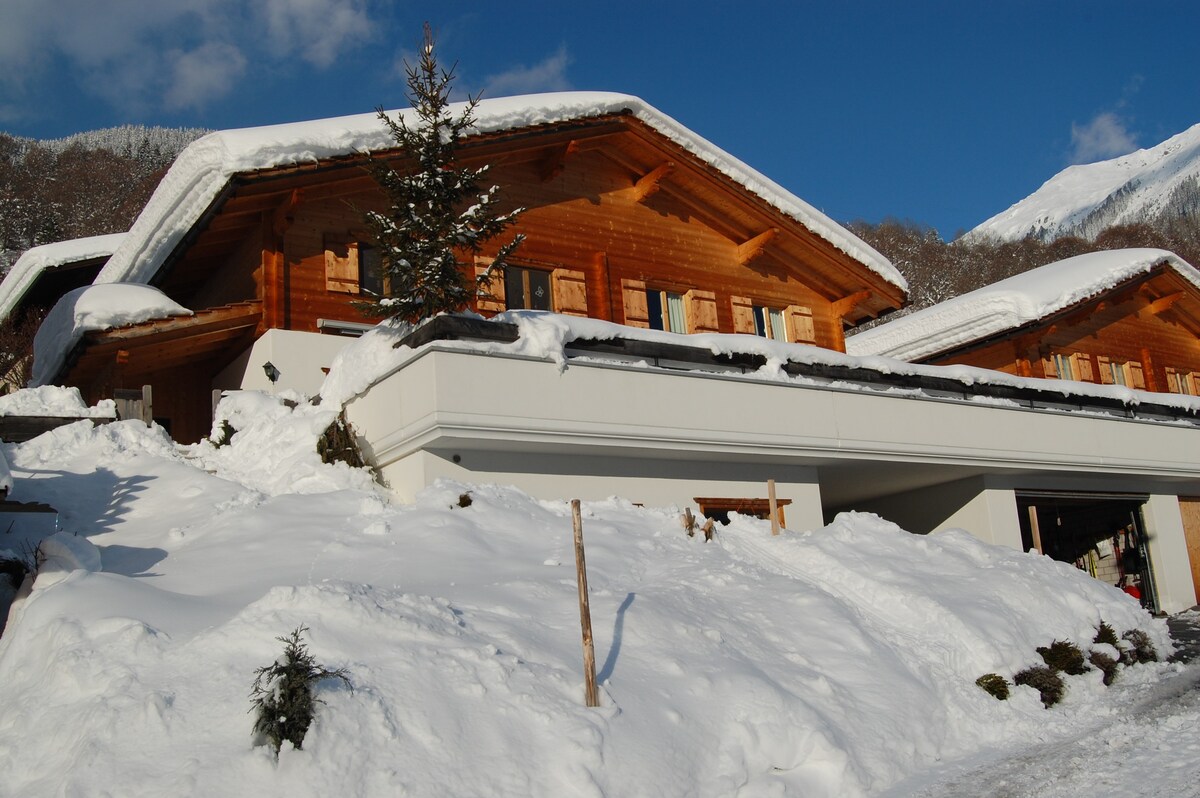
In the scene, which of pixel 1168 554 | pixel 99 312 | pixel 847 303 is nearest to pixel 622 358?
pixel 99 312

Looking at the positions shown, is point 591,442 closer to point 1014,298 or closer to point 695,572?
point 695,572

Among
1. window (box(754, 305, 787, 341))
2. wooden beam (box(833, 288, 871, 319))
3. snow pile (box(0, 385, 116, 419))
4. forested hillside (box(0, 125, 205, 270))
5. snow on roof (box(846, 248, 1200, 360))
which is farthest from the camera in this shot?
forested hillside (box(0, 125, 205, 270))

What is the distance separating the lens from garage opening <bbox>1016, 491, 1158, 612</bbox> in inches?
784

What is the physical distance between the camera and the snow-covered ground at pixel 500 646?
559cm

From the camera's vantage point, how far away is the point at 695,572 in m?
9.51

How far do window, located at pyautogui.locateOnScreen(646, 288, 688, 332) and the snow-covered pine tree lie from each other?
248 inches

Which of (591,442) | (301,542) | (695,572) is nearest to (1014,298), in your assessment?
(591,442)

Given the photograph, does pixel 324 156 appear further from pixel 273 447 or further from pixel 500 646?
pixel 500 646

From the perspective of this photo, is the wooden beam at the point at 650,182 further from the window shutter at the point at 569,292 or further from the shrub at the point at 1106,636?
the shrub at the point at 1106,636

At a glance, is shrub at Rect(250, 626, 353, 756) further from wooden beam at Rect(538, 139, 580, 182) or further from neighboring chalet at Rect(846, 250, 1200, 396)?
neighboring chalet at Rect(846, 250, 1200, 396)

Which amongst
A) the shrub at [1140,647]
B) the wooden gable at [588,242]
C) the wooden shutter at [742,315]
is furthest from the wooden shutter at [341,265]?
the shrub at [1140,647]

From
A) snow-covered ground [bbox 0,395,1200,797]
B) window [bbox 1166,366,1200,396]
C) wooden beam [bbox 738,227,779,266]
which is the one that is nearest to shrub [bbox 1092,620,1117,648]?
snow-covered ground [bbox 0,395,1200,797]

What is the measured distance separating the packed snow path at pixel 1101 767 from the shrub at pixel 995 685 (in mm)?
804

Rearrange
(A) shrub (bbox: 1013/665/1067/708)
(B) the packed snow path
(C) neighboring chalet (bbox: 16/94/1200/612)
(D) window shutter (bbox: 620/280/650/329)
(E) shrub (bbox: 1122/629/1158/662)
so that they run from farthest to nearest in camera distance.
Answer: (D) window shutter (bbox: 620/280/650/329) < (C) neighboring chalet (bbox: 16/94/1200/612) < (E) shrub (bbox: 1122/629/1158/662) < (A) shrub (bbox: 1013/665/1067/708) < (B) the packed snow path
